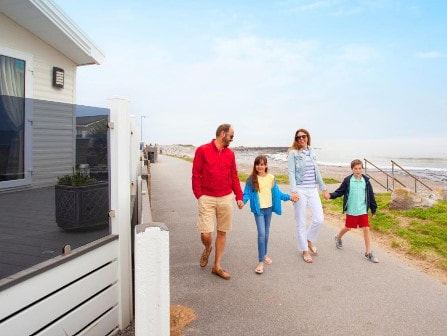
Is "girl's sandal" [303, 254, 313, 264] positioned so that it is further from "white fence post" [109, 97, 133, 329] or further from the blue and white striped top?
"white fence post" [109, 97, 133, 329]

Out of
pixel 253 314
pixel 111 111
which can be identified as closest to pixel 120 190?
pixel 111 111

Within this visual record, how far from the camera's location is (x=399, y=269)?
518 centimetres

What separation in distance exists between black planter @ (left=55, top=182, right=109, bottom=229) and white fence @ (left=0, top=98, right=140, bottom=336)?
10 cm

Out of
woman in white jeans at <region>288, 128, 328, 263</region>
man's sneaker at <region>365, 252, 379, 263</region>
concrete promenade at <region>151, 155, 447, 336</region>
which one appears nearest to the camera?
concrete promenade at <region>151, 155, 447, 336</region>

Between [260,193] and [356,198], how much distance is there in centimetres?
176

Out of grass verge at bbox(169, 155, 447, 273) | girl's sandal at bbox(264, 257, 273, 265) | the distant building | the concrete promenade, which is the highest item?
the distant building

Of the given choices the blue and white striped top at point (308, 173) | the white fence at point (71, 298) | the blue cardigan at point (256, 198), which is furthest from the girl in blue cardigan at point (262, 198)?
the white fence at point (71, 298)

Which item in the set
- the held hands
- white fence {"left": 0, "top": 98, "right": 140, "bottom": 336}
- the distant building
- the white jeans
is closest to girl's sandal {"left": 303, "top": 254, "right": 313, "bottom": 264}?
the white jeans

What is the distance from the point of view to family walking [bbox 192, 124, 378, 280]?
4.60 meters

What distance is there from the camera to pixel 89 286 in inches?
120

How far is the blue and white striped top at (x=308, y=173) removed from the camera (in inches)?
210

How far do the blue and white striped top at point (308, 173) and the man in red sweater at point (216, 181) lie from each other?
50.2 inches

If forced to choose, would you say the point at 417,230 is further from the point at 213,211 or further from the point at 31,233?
the point at 31,233

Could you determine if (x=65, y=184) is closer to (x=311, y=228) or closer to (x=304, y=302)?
(x=304, y=302)
